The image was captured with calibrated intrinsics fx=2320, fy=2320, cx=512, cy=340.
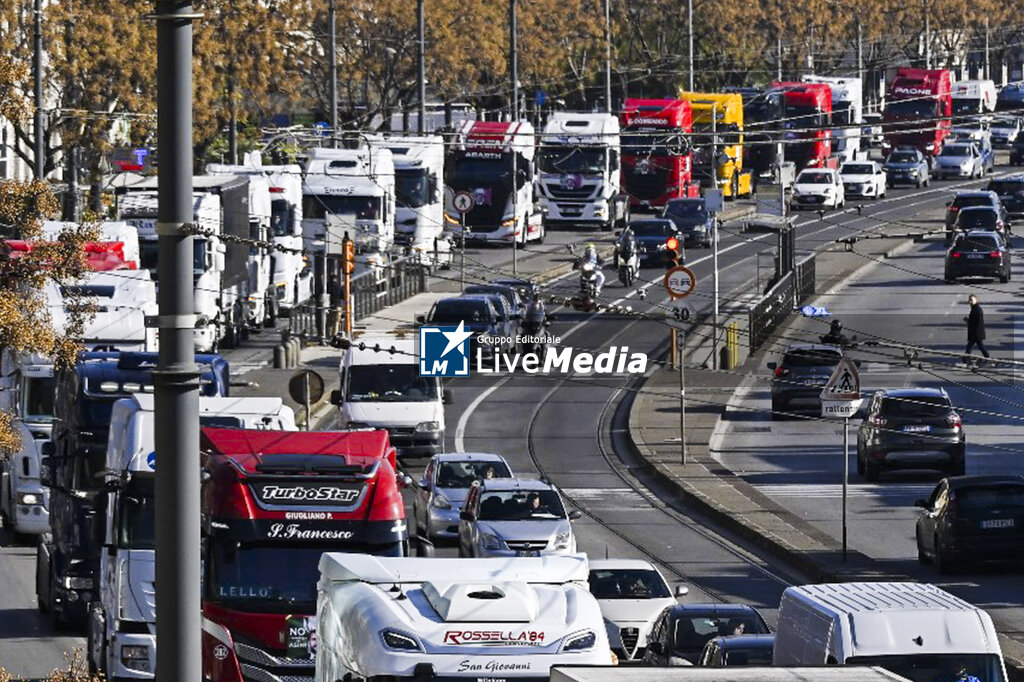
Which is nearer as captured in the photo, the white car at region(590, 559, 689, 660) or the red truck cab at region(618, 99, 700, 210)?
the white car at region(590, 559, 689, 660)

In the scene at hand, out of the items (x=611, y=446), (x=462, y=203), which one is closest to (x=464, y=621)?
(x=611, y=446)

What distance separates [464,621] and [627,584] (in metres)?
13.0

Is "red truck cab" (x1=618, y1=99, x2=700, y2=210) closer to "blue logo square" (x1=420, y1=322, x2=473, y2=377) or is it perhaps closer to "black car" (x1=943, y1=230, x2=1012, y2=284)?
"black car" (x1=943, y1=230, x2=1012, y2=284)

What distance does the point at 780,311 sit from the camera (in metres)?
58.0

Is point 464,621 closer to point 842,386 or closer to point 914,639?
point 914,639

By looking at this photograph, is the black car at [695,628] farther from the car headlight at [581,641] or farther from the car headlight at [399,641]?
the car headlight at [399,641]

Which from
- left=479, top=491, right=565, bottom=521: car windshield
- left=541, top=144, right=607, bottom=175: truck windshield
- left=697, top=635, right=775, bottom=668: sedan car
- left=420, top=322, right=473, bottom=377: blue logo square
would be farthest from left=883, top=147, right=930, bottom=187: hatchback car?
left=697, top=635, right=775, bottom=668: sedan car

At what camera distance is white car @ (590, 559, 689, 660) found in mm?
26500

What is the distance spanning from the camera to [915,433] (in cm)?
3947

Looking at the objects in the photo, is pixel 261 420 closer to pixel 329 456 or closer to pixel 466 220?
pixel 329 456

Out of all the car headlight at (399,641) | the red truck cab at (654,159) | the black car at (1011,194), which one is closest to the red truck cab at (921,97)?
the black car at (1011,194)

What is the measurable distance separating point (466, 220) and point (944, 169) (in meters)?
33.2

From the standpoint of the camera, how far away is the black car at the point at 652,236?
70062mm

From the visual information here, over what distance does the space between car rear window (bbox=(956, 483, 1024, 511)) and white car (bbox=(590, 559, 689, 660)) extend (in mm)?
6357
